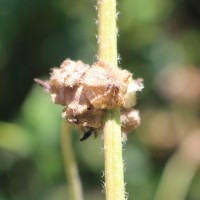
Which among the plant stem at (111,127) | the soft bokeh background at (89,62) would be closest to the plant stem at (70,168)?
the plant stem at (111,127)

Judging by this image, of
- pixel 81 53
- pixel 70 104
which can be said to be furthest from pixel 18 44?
pixel 70 104

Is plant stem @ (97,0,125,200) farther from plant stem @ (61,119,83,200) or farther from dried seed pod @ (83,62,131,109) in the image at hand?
plant stem @ (61,119,83,200)

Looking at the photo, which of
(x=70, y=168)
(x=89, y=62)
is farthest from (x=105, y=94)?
(x=89, y=62)

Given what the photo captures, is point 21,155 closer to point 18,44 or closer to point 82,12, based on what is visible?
point 18,44

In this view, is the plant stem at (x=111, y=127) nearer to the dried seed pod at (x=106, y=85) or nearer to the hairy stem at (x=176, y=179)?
the dried seed pod at (x=106, y=85)

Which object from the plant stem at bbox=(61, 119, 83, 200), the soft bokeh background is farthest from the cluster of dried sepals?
the soft bokeh background

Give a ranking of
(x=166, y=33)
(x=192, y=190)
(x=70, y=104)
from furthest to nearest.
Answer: (x=166, y=33) → (x=192, y=190) → (x=70, y=104)

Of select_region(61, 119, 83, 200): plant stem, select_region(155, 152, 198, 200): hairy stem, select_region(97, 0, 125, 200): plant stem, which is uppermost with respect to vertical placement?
select_region(155, 152, 198, 200): hairy stem
